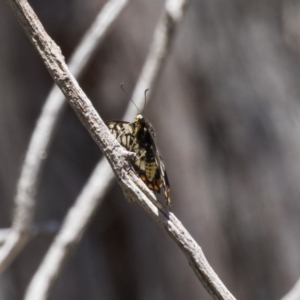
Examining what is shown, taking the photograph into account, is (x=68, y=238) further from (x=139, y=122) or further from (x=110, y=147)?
(x=110, y=147)

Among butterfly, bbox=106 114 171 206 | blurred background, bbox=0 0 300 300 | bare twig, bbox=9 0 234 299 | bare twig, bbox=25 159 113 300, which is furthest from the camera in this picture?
blurred background, bbox=0 0 300 300

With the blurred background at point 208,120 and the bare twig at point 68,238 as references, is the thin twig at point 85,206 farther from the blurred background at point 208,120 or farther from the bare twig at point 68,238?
the blurred background at point 208,120

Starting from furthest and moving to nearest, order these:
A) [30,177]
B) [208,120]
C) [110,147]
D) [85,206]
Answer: [208,120] < [85,206] < [30,177] < [110,147]

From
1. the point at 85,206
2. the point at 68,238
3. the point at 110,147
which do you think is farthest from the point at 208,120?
the point at 110,147

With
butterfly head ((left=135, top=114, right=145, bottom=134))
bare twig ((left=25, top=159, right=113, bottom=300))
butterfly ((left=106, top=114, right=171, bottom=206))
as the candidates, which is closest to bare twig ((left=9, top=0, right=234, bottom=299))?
butterfly ((left=106, top=114, right=171, bottom=206))

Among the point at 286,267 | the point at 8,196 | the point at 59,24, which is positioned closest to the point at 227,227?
the point at 286,267

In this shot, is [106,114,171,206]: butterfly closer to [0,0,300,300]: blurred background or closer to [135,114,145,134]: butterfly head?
[135,114,145,134]: butterfly head
